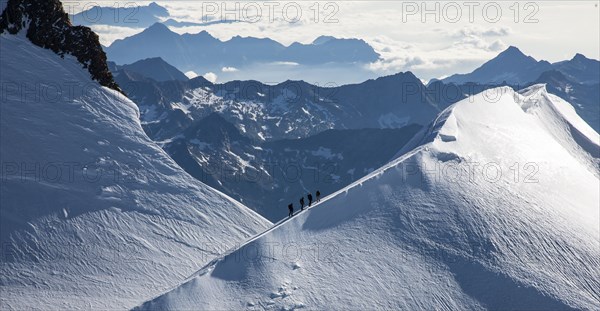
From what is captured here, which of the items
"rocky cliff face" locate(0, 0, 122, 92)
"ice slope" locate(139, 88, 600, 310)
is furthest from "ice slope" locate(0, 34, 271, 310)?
"ice slope" locate(139, 88, 600, 310)

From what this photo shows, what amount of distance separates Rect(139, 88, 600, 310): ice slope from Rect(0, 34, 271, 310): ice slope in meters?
17.4

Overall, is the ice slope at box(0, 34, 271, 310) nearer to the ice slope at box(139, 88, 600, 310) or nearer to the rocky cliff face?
the rocky cliff face

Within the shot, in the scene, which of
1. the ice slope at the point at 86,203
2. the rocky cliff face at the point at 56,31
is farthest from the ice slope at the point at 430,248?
the rocky cliff face at the point at 56,31

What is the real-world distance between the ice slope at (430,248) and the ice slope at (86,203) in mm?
17388

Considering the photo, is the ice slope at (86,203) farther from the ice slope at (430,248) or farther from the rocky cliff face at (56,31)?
the ice slope at (430,248)

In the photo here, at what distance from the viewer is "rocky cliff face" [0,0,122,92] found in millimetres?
124294

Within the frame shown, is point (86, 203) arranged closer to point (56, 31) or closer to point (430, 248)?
point (56, 31)

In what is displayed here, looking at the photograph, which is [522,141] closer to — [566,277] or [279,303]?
[566,277]

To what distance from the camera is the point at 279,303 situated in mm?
69500

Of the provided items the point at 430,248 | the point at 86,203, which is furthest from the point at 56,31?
the point at 430,248

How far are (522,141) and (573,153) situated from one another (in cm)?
2003

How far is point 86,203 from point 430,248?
48.6 meters

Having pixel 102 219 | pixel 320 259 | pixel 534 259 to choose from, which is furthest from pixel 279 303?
pixel 102 219

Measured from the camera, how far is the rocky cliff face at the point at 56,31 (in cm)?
12429
